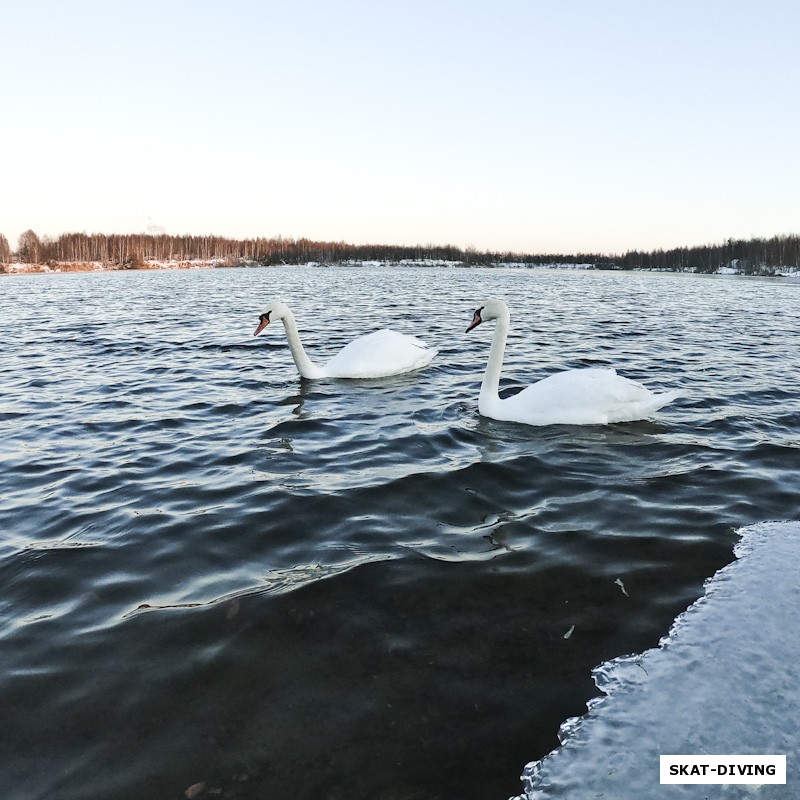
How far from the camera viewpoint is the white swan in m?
9.68

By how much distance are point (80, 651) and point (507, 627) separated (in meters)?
2.18

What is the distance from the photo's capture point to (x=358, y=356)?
32.0ft

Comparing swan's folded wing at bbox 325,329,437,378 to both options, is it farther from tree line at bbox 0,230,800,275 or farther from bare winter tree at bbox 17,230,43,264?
bare winter tree at bbox 17,230,43,264

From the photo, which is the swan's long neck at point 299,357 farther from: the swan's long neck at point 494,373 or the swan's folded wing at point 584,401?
the swan's folded wing at point 584,401

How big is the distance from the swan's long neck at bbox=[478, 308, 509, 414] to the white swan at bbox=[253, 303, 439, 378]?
7.62ft

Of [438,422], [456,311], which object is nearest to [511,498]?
[438,422]

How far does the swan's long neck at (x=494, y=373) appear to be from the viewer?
7.47 m

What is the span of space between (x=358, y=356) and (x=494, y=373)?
2.79m

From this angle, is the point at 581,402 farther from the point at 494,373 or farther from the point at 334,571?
the point at 334,571

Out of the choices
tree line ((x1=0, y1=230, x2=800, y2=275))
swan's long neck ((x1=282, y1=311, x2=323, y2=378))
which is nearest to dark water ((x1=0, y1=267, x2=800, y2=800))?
swan's long neck ((x1=282, y1=311, x2=323, y2=378))

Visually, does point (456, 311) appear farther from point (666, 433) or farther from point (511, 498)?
point (511, 498)

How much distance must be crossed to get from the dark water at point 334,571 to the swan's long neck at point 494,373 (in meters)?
0.26

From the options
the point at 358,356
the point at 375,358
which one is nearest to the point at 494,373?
the point at 375,358

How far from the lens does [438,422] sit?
24.5ft
